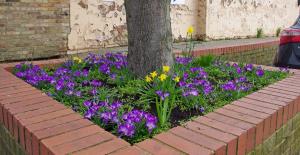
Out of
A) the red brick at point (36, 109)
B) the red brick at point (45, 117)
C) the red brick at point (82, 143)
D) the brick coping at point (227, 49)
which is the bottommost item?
the red brick at point (82, 143)

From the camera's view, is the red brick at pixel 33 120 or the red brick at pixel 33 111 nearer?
the red brick at pixel 33 120

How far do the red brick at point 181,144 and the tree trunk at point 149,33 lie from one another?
1.38 meters

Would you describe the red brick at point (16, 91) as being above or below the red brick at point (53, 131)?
above

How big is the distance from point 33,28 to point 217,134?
159 inches

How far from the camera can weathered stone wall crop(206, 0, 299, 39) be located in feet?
31.9

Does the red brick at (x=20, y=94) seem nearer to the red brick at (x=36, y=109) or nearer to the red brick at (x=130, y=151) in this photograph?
the red brick at (x=36, y=109)

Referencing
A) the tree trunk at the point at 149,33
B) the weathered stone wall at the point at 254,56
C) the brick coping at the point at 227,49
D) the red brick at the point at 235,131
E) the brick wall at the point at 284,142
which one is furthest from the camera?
the weathered stone wall at the point at 254,56

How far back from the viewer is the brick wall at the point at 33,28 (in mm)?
4773

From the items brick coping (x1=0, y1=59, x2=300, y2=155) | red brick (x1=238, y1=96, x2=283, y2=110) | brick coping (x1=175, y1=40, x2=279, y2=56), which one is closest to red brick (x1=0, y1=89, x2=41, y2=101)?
brick coping (x1=0, y1=59, x2=300, y2=155)

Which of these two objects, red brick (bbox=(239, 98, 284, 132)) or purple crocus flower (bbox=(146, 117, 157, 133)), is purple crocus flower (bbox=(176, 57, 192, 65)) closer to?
red brick (bbox=(239, 98, 284, 132))

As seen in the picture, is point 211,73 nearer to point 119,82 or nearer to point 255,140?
point 119,82

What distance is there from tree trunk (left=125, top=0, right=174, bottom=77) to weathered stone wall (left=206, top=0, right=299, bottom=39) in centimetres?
648

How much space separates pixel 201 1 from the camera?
9.27 m

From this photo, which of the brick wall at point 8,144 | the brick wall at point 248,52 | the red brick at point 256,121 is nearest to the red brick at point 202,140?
the red brick at point 256,121
